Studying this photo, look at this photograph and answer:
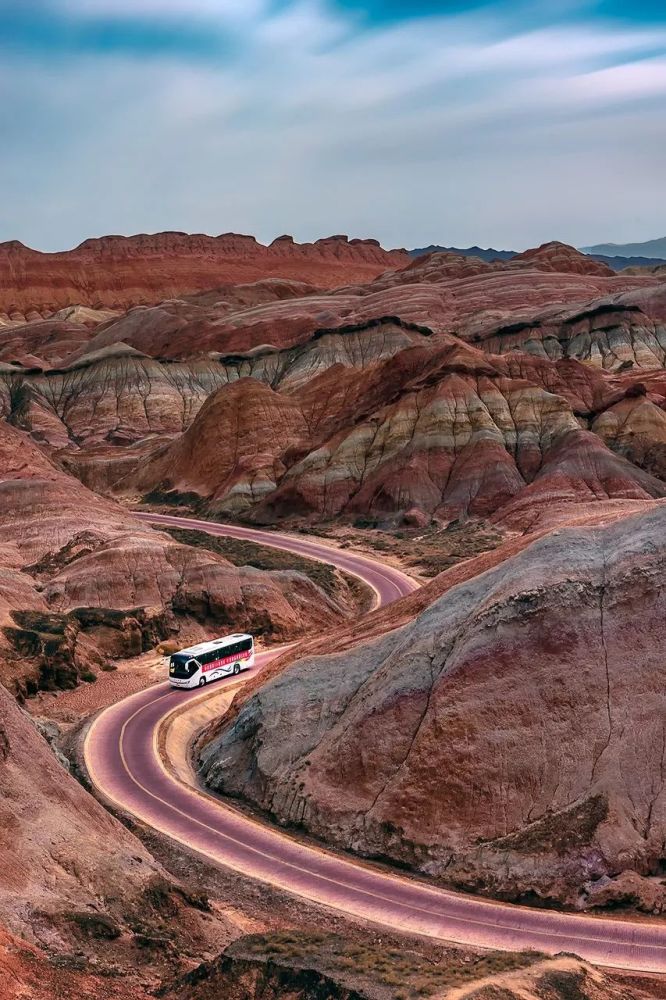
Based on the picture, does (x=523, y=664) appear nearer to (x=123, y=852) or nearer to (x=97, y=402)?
(x=123, y=852)

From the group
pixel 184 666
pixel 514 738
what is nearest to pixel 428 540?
pixel 184 666

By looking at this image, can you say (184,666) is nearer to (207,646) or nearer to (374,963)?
(207,646)

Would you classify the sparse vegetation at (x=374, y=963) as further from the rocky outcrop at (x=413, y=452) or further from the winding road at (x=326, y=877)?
the rocky outcrop at (x=413, y=452)

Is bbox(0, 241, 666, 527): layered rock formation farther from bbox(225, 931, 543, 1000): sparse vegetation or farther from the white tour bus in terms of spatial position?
bbox(225, 931, 543, 1000): sparse vegetation

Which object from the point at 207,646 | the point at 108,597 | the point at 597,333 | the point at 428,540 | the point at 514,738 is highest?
the point at 597,333

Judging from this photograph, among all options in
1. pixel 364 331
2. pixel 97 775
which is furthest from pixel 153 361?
pixel 97 775
